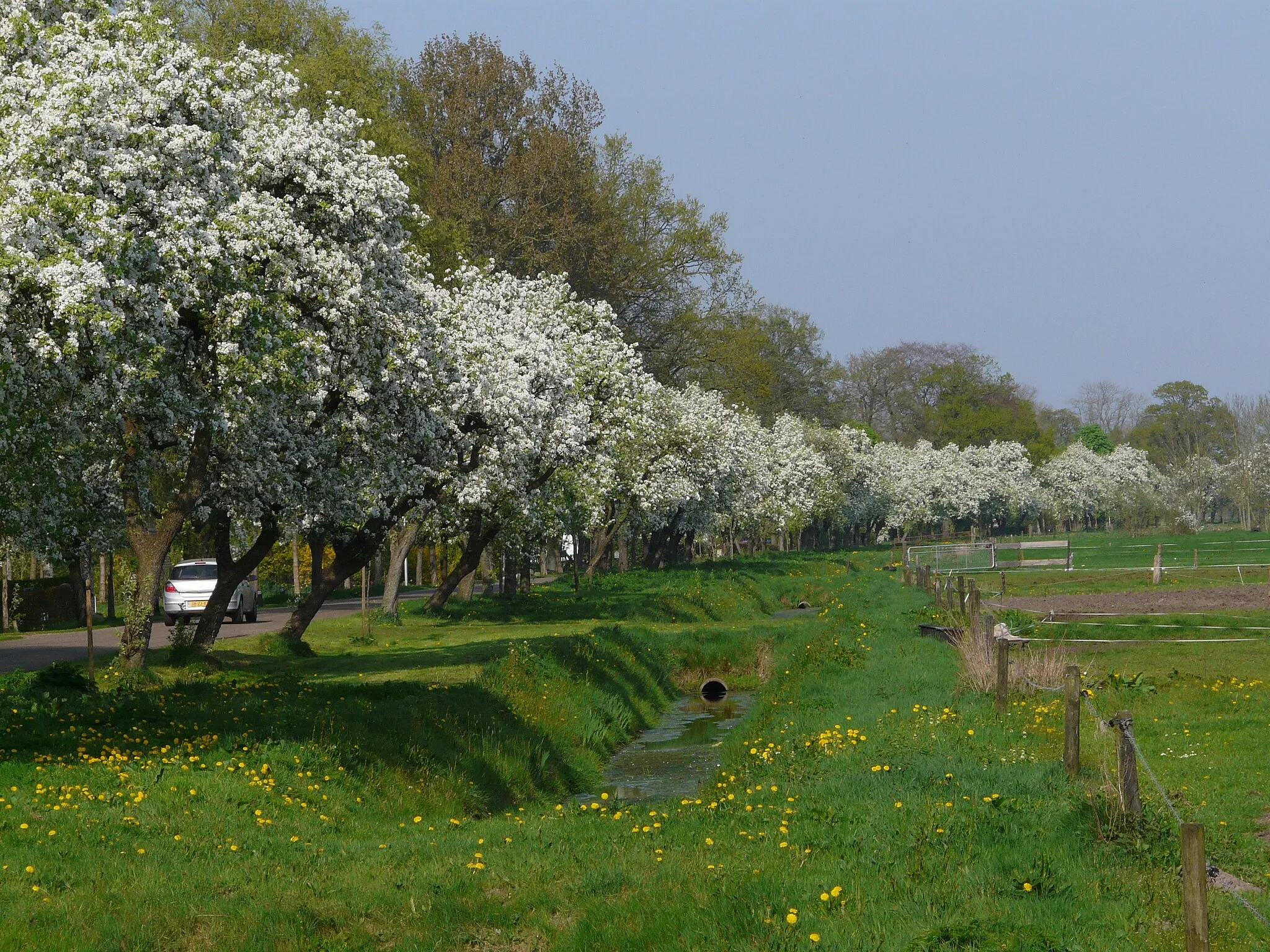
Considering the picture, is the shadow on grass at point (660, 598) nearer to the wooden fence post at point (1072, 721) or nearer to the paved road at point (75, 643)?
the paved road at point (75, 643)

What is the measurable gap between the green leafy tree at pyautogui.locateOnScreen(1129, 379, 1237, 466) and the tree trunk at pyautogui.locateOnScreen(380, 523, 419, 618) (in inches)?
6031

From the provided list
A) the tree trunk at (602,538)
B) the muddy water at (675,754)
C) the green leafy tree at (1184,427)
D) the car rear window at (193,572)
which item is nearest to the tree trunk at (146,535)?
the muddy water at (675,754)

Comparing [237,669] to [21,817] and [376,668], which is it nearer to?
[376,668]

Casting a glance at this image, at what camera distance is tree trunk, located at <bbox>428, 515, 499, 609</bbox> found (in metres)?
40.8

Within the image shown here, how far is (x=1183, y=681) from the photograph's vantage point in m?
25.8

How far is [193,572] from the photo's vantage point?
139ft

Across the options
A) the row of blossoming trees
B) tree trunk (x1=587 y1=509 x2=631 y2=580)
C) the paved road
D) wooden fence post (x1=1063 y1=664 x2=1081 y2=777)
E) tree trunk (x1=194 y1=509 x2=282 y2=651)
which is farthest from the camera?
tree trunk (x1=587 y1=509 x2=631 y2=580)

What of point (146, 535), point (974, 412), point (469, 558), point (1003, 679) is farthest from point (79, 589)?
point (974, 412)

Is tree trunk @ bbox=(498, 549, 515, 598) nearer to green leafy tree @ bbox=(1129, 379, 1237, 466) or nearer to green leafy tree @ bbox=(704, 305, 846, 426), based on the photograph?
green leafy tree @ bbox=(704, 305, 846, 426)

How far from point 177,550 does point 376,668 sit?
35.2 metres

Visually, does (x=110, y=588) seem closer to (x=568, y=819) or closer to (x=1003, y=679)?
(x=1003, y=679)

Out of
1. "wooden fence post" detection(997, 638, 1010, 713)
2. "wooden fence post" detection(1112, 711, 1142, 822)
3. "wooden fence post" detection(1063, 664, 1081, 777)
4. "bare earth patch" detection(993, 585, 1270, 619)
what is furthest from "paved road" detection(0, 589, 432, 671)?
"bare earth patch" detection(993, 585, 1270, 619)

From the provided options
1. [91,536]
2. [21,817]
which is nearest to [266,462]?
[91,536]

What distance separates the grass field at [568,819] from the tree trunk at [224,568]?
57.1 inches
